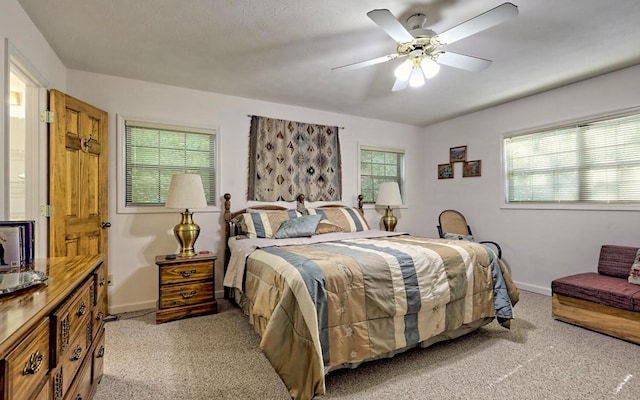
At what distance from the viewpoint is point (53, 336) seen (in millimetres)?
1041

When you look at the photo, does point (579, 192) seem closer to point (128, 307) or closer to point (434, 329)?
point (434, 329)

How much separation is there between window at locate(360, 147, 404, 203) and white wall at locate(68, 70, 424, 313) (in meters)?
0.91

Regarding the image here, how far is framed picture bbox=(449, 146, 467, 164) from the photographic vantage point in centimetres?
467

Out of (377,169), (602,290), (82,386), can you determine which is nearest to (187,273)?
(82,386)

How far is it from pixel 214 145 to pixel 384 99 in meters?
2.20

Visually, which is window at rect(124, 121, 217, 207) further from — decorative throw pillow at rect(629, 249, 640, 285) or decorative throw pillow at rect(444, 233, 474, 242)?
decorative throw pillow at rect(629, 249, 640, 285)

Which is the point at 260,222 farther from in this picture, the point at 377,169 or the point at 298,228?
the point at 377,169

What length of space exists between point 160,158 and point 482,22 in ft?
10.7

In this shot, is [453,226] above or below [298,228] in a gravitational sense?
below

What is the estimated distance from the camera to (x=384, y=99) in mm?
3889

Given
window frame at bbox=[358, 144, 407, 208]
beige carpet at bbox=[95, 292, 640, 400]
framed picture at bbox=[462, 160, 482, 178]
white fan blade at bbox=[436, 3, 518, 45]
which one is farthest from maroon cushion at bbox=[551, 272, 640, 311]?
window frame at bbox=[358, 144, 407, 208]

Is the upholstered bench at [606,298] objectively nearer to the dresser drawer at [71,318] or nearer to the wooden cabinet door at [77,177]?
the dresser drawer at [71,318]

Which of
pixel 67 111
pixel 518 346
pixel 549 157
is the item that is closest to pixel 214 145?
pixel 67 111

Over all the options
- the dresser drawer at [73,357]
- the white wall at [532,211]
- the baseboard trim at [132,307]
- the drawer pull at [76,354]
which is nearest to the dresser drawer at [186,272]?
the baseboard trim at [132,307]
